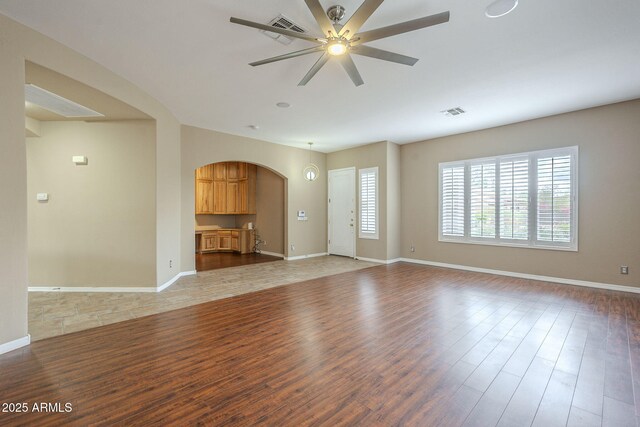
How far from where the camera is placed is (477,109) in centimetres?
482

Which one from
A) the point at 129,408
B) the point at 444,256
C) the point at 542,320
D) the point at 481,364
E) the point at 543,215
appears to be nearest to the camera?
the point at 129,408

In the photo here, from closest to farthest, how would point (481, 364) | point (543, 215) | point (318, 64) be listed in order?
point (481, 364) → point (318, 64) → point (543, 215)

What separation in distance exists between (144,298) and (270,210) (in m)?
4.53

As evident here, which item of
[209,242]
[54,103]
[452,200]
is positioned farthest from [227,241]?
[452,200]

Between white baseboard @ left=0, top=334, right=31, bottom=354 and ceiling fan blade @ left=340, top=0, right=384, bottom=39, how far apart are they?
4014 mm

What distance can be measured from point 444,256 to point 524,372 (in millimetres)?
4385

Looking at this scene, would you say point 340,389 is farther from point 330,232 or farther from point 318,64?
point 330,232

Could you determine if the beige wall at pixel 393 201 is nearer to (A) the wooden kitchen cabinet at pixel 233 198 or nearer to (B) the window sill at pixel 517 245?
(B) the window sill at pixel 517 245

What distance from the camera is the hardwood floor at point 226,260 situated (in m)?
6.71

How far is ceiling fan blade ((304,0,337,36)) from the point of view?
205cm

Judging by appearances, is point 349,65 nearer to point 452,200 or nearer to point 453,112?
point 453,112

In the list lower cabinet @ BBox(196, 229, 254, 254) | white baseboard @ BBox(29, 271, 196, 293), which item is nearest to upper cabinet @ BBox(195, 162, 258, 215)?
lower cabinet @ BBox(196, 229, 254, 254)

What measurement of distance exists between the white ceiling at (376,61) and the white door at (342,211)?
8.30 ft

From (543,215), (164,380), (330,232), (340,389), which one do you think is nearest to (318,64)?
(340,389)
